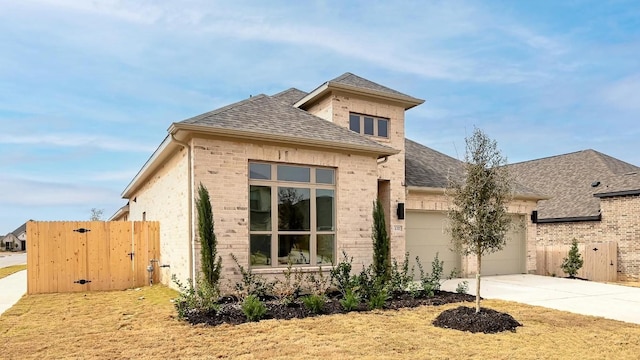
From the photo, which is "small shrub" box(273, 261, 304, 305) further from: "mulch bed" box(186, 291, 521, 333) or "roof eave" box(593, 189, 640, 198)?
"roof eave" box(593, 189, 640, 198)

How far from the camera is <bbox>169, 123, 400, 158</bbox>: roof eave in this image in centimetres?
861

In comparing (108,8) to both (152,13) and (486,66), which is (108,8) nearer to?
(152,13)

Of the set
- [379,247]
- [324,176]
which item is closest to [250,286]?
[324,176]

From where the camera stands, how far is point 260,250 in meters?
9.48

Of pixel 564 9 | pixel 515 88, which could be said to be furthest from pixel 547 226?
pixel 564 9

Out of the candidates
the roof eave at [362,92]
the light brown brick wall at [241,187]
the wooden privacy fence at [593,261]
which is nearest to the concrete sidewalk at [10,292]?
the light brown brick wall at [241,187]

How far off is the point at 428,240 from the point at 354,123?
4686 millimetres

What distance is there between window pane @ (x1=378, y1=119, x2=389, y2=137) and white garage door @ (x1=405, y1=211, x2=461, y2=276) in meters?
2.70

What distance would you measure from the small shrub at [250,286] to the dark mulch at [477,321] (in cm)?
352

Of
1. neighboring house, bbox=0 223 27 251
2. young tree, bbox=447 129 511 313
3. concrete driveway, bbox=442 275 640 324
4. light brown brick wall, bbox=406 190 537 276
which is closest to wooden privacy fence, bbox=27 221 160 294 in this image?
light brown brick wall, bbox=406 190 537 276

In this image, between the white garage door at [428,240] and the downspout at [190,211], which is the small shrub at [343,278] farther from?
the white garage door at [428,240]

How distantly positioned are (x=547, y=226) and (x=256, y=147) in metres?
15.0

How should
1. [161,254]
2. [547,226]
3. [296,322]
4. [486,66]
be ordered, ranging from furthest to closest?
[547,226] < [486,66] < [161,254] < [296,322]

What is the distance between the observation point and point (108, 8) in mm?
9703
